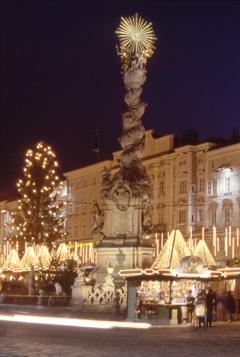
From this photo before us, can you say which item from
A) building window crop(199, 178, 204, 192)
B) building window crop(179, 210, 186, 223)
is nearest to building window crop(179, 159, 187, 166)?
building window crop(199, 178, 204, 192)

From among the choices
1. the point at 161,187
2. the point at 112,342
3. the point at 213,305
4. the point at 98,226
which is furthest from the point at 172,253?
the point at 161,187

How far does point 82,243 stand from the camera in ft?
281

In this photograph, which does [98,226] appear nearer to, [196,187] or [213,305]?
[213,305]

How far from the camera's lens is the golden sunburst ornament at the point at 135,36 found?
40.8 meters

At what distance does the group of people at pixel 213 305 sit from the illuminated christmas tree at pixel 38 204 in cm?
2990

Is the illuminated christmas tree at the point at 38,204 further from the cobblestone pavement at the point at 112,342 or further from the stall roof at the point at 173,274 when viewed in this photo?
the cobblestone pavement at the point at 112,342

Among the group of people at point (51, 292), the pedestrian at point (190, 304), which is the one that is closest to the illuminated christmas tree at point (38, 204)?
the group of people at point (51, 292)

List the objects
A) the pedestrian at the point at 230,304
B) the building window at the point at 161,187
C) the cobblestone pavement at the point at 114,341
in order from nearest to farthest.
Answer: the cobblestone pavement at the point at 114,341
the pedestrian at the point at 230,304
the building window at the point at 161,187

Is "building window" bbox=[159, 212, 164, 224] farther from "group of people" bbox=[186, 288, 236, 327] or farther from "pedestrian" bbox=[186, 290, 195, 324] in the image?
"pedestrian" bbox=[186, 290, 195, 324]

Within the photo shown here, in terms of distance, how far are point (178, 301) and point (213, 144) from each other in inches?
1716

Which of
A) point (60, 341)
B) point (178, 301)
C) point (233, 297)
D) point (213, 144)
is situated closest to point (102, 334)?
point (60, 341)

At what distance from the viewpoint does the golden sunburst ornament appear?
1608 inches

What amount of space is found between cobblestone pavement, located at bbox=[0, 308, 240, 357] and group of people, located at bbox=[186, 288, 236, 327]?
1655 mm

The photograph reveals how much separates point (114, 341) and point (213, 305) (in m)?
11.4
